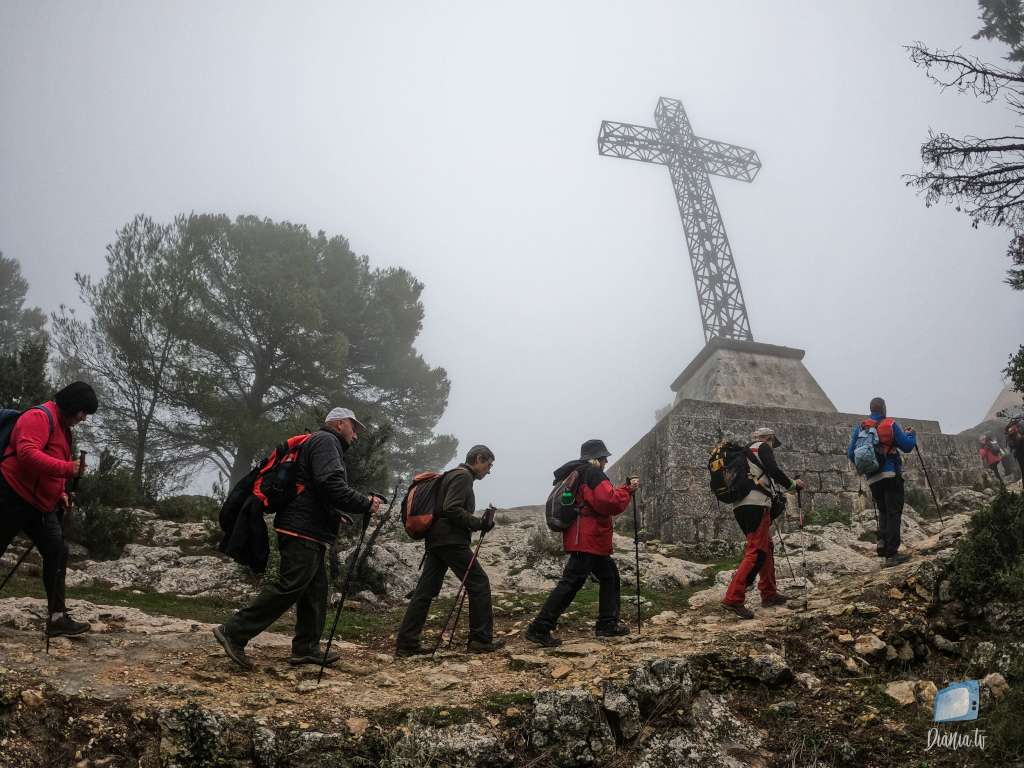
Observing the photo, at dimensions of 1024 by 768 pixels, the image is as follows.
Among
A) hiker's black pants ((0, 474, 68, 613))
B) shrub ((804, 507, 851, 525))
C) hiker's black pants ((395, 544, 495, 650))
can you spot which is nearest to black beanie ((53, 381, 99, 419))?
hiker's black pants ((0, 474, 68, 613))

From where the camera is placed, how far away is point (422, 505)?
4.90 metres

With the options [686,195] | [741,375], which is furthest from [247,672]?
[686,195]

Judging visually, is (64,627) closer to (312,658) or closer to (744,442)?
(312,658)

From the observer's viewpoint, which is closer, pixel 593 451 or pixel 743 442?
pixel 593 451

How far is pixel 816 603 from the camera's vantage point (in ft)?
17.3

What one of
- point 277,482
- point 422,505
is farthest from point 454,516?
point 277,482

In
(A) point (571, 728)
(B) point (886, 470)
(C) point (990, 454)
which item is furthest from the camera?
(C) point (990, 454)

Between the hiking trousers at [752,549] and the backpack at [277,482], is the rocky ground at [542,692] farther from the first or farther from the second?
the backpack at [277,482]

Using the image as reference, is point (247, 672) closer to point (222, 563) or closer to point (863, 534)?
point (222, 563)

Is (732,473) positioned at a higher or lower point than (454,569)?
higher

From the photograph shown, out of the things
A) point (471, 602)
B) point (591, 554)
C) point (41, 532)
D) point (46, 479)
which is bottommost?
point (471, 602)

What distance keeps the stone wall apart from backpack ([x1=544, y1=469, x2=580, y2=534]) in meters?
4.66

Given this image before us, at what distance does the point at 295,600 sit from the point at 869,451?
520 cm

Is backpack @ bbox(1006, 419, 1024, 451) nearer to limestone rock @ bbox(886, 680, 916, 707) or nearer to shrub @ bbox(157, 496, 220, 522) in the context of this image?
limestone rock @ bbox(886, 680, 916, 707)
